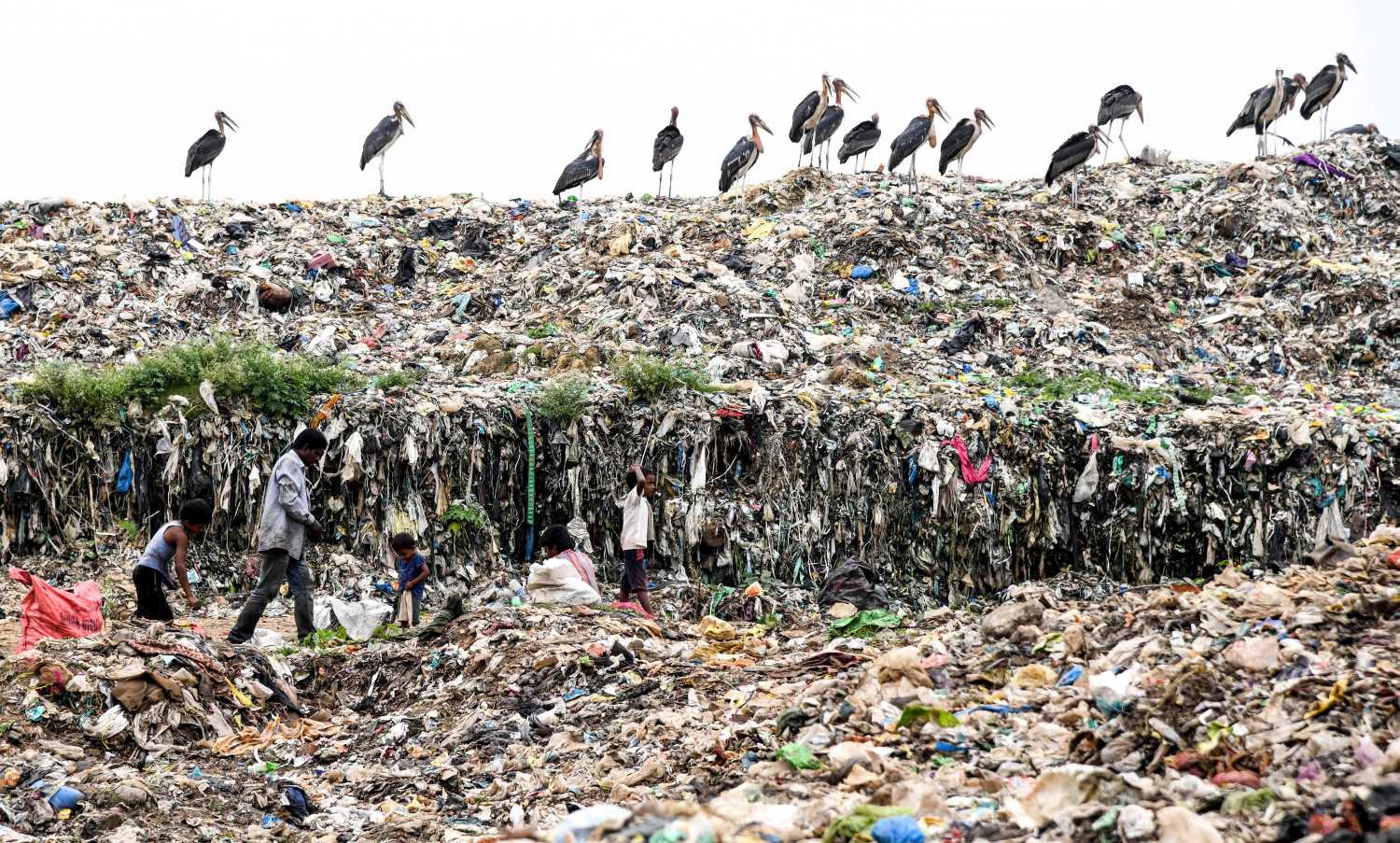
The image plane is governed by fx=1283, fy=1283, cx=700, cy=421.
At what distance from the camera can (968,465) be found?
11188 millimetres

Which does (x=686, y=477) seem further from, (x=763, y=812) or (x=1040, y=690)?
(x=763, y=812)

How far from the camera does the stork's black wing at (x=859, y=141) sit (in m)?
20.2

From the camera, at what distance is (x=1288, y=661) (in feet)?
16.4

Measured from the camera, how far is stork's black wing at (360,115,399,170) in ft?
61.4

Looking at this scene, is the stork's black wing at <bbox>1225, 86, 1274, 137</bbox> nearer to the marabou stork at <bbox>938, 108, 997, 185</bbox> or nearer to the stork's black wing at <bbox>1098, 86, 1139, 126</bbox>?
the stork's black wing at <bbox>1098, 86, 1139, 126</bbox>

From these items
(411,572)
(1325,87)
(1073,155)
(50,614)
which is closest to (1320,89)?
(1325,87)

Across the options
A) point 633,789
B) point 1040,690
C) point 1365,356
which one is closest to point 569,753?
point 633,789

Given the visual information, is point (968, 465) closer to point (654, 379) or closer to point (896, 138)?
point (654, 379)

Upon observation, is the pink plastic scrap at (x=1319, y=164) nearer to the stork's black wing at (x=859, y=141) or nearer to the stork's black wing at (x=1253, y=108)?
the stork's black wing at (x=1253, y=108)

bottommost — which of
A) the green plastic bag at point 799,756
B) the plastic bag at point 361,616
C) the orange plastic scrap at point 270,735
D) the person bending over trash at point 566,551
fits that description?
the orange plastic scrap at point 270,735

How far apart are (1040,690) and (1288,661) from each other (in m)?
0.98

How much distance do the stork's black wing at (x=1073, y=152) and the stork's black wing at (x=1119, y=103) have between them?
2268 mm

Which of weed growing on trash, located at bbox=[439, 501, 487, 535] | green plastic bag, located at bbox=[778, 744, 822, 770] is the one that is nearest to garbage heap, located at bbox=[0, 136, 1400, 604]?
weed growing on trash, located at bbox=[439, 501, 487, 535]

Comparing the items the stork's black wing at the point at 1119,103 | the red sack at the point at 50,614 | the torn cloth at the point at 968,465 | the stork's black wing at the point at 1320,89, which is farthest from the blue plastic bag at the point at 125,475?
the stork's black wing at the point at 1320,89
